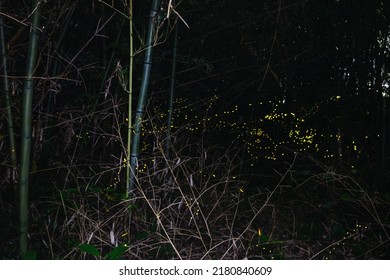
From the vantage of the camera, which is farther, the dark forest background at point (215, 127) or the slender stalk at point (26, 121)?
the dark forest background at point (215, 127)

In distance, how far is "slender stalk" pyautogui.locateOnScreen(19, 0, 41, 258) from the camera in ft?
7.99

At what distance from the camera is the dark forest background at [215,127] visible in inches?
115

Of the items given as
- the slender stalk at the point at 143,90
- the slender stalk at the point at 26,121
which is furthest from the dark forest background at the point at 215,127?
the slender stalk at the point at 26,121

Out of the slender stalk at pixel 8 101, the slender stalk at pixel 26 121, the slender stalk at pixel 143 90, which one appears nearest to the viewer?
the slender stalk at pixel 26 121

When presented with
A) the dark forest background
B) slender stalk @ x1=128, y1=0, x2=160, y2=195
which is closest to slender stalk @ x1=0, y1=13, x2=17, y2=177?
the dark forest background

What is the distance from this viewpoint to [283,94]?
4906 mm

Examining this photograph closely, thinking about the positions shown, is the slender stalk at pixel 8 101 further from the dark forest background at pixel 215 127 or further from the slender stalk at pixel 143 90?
the slender stalk at pixel 143 90

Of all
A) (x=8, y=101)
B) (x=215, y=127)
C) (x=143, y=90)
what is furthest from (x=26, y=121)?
(x=215, y=127)

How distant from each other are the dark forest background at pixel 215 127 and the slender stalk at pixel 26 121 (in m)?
0.15

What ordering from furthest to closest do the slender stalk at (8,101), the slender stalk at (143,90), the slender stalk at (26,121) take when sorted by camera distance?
the slender stalk at (143,90), the slender stalk at (8,101), the slender stalk at (26,121)

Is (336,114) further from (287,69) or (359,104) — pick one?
(287,69)

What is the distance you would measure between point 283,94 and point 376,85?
85cm

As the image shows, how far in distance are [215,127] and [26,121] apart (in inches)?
80.5

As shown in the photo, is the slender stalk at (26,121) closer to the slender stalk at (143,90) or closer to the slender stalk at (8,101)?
the slender stalk at (8,101)
